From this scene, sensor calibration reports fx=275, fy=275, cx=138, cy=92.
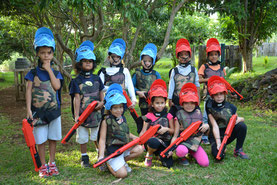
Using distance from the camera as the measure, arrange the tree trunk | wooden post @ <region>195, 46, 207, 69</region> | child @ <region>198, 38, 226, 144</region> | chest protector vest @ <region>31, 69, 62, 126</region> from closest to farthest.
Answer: chest protector vest @ <region>31, 69, 62, 126</region> < child @ <region>198, 38, 226, 144</region> < the tree trunk < wooden post @ <region>195, 46, 207, 69</region>

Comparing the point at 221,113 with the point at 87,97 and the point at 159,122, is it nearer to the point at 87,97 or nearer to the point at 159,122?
the point at 159,122

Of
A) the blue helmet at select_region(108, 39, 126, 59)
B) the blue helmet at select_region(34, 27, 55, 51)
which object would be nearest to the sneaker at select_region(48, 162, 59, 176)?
the blue helmet at select_region(34, 27, 55, 51)

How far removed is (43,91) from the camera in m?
3.71

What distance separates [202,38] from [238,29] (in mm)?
7036

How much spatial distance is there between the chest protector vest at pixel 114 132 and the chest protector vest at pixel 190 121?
3.00 feet

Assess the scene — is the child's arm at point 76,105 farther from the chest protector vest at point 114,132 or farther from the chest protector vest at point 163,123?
the chest protector vest at point 163,123

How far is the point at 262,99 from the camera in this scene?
8.45m

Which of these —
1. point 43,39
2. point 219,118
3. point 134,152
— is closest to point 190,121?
point 219,118

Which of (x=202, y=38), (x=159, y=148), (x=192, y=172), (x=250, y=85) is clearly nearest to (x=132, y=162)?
(x=159, y=148)

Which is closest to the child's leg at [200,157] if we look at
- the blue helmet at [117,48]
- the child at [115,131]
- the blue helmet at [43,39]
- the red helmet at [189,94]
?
the red helmet at [189,94]

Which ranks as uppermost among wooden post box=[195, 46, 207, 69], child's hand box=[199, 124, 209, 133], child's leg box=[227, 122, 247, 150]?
wooden post box=[195, 46, 207, 69]

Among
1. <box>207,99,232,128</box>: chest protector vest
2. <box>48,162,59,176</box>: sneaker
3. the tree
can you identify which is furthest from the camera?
the tree

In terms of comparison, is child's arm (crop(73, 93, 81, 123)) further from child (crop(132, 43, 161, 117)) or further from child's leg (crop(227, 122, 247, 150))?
child's leg (crop(227, 122, 247, 150))

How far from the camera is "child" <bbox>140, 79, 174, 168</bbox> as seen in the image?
4.04 m
